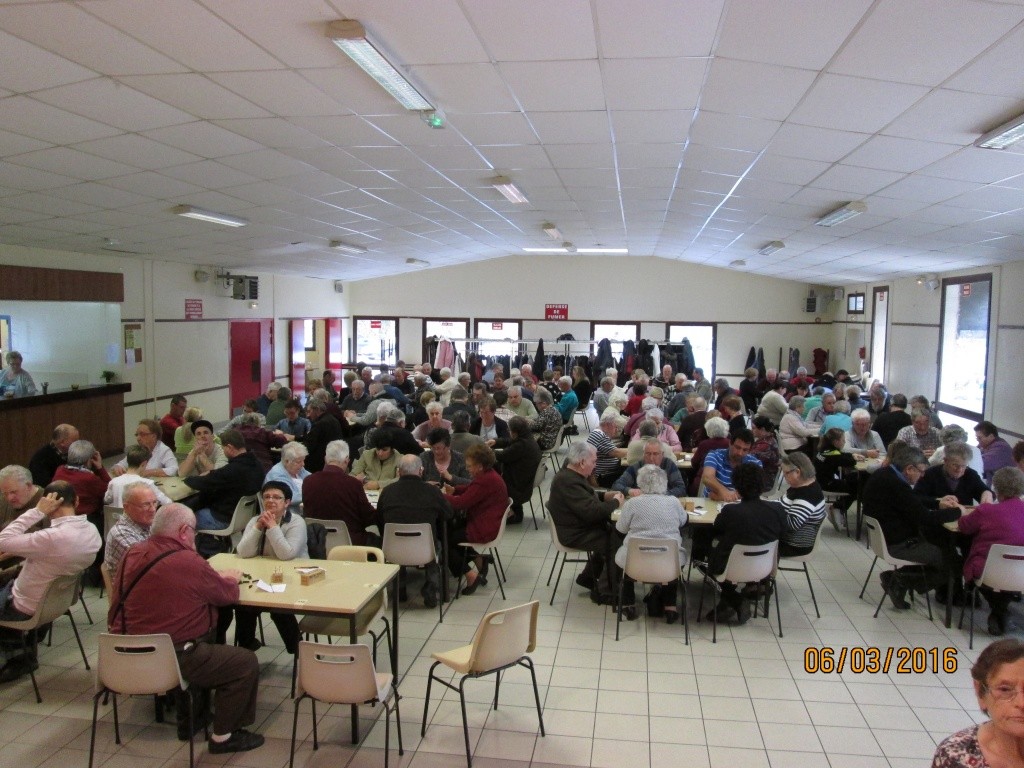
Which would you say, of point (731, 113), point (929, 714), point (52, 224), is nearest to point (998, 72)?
point (731, 113)

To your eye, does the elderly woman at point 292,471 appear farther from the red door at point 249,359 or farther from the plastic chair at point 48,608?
the red door at point 249,359

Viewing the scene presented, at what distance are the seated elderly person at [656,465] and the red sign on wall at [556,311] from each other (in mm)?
11850

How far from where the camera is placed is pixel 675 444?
26.6ft

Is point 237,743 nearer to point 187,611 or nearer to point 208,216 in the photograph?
point 187,611

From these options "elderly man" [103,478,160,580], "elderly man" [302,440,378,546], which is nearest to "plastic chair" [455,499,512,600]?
"elderly man" [302,440,378,546]

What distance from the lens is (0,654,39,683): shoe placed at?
4.67 meters

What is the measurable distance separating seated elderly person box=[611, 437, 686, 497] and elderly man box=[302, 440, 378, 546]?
81.0 inches

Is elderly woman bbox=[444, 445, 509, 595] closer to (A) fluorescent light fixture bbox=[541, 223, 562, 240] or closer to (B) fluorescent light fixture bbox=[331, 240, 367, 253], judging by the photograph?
(A) fluorescent light fixture bbox=[541, 223, 562, 240]

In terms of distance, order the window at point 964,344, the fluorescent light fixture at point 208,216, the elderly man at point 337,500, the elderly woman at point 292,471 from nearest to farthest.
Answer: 1. the elderly man at point 337,500
2. the elderly woman at point 292,471
3. the fluorescent light fixture at point 208,216
4. the window at point 964,344

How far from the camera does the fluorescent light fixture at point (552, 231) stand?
38.9ft

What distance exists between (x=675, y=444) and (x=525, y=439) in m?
1.79

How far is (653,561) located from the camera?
525 centimetres

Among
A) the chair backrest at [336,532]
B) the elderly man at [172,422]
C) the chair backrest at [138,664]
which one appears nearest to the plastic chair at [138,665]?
the chair backrest at [138,664]

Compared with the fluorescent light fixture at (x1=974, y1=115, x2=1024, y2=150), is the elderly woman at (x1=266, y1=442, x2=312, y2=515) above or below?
below
